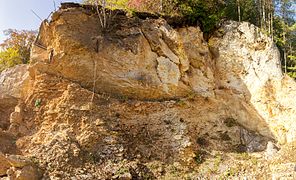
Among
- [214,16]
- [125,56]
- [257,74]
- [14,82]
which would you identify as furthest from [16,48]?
[257,74]

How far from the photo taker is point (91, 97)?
1088cm

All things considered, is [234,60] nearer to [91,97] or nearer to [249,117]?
[249,117]

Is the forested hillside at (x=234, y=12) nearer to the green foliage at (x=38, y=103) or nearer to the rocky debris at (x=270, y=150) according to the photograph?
the green foliage at (x=38, y=103)

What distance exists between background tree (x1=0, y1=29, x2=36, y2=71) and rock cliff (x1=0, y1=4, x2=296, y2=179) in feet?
14.7

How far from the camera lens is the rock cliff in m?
9.89

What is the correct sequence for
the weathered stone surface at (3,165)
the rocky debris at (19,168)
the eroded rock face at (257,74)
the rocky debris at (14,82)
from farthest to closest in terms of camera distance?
1. the eroded rock face at (257,74)
2. the rocky debris at (14,82)
3. the weathered stone surface at (3,165)
4. the rocky debris at (19,168)

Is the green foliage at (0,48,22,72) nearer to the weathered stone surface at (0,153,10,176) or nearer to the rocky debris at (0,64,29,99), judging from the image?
the rocky debris at (0,64,29,99)

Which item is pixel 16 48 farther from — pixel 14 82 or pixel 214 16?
pixel 214 16

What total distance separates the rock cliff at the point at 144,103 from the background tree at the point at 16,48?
4.48 metres

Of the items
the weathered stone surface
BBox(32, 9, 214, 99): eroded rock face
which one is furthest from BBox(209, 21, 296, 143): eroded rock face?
the weathered stone surface

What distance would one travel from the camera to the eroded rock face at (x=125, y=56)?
11203 mm

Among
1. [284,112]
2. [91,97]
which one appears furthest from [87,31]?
[284,112]

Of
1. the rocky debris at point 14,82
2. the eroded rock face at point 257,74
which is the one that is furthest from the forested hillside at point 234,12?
the rocky debris at point 14,82

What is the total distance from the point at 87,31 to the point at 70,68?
1.46 m
